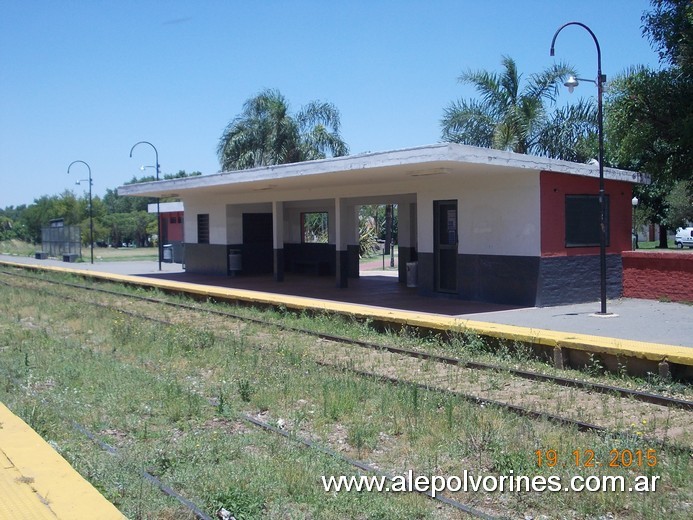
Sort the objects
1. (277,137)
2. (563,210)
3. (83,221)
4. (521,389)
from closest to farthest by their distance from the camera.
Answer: (521,389) → (563,210) → (277,137) → (83,221)

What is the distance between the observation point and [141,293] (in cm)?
2297

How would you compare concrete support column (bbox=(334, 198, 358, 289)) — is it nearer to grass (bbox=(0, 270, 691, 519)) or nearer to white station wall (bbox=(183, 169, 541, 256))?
white station wall (bbox=(183, 169, 541, 256))

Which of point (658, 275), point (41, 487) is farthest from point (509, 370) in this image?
point (658, 275)

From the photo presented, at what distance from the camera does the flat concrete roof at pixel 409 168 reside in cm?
1445

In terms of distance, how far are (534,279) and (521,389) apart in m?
7.94

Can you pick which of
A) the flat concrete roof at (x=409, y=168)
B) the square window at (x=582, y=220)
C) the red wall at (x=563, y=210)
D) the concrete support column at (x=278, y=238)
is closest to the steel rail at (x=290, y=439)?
the flat concrete roof at (x=409, y=168)

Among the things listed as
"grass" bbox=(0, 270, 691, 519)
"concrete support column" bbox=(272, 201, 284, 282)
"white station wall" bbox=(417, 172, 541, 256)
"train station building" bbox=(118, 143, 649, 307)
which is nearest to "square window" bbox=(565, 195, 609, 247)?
"train station building" bbox=(118, 143, 649, 307)

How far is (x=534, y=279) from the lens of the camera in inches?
665

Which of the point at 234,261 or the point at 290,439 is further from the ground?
the point at 234,261

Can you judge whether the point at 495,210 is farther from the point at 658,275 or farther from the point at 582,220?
the point at 658,275

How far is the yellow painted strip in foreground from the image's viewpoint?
491cm

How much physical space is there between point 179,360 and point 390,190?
10.8 m

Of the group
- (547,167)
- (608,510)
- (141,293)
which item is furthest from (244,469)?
(141,293)

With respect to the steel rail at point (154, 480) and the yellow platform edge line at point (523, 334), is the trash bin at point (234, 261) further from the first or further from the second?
the steel rail at point (154, 480)
